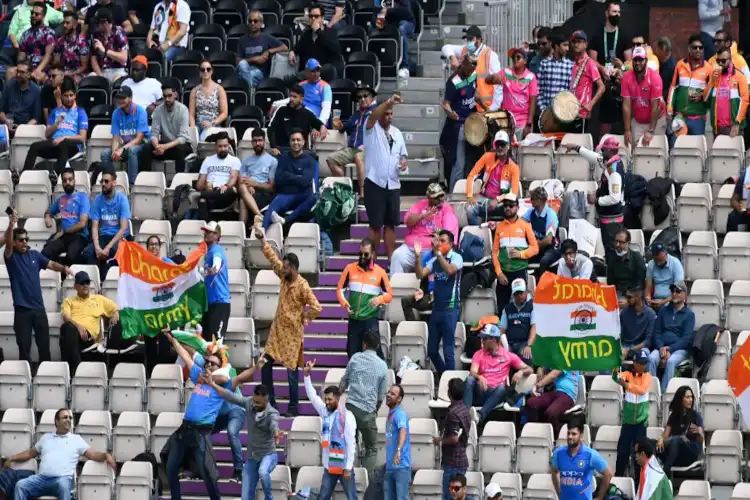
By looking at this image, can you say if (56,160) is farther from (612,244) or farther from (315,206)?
(612,244)

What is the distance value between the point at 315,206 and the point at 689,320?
192 inches

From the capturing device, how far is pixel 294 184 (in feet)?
93.4

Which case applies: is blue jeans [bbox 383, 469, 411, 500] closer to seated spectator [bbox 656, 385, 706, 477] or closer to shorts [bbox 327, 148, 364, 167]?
seated spectator [bbox 656, 385, 706, 477]

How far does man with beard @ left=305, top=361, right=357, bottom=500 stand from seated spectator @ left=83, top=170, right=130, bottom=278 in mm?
4220

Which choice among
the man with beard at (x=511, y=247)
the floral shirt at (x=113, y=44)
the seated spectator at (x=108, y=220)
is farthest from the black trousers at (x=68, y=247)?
the man with beard at (x=511, y=247)

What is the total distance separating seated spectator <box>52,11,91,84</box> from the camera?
31.7 m

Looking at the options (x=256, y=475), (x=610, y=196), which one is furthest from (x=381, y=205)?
(x=256, y=475)

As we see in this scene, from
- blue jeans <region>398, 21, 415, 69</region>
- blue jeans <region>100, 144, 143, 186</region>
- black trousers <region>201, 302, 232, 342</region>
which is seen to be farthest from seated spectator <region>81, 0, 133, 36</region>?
black trousers <region>201, 302, 232, 342</region>

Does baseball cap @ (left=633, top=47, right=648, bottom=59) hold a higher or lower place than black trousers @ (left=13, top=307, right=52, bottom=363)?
higher

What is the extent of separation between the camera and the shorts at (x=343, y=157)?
29.2 metres

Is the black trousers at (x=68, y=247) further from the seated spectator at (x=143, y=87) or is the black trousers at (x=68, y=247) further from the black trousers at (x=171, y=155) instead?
the seated spectator at (x=143, y=87)

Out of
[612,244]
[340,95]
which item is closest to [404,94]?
[340,95]

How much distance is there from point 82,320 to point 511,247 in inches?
191

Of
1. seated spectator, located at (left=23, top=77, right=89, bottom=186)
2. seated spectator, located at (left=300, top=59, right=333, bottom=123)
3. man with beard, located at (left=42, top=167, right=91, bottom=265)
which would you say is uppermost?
seated spectator, located at (left=300, top=59, right=333, bottom=123)
